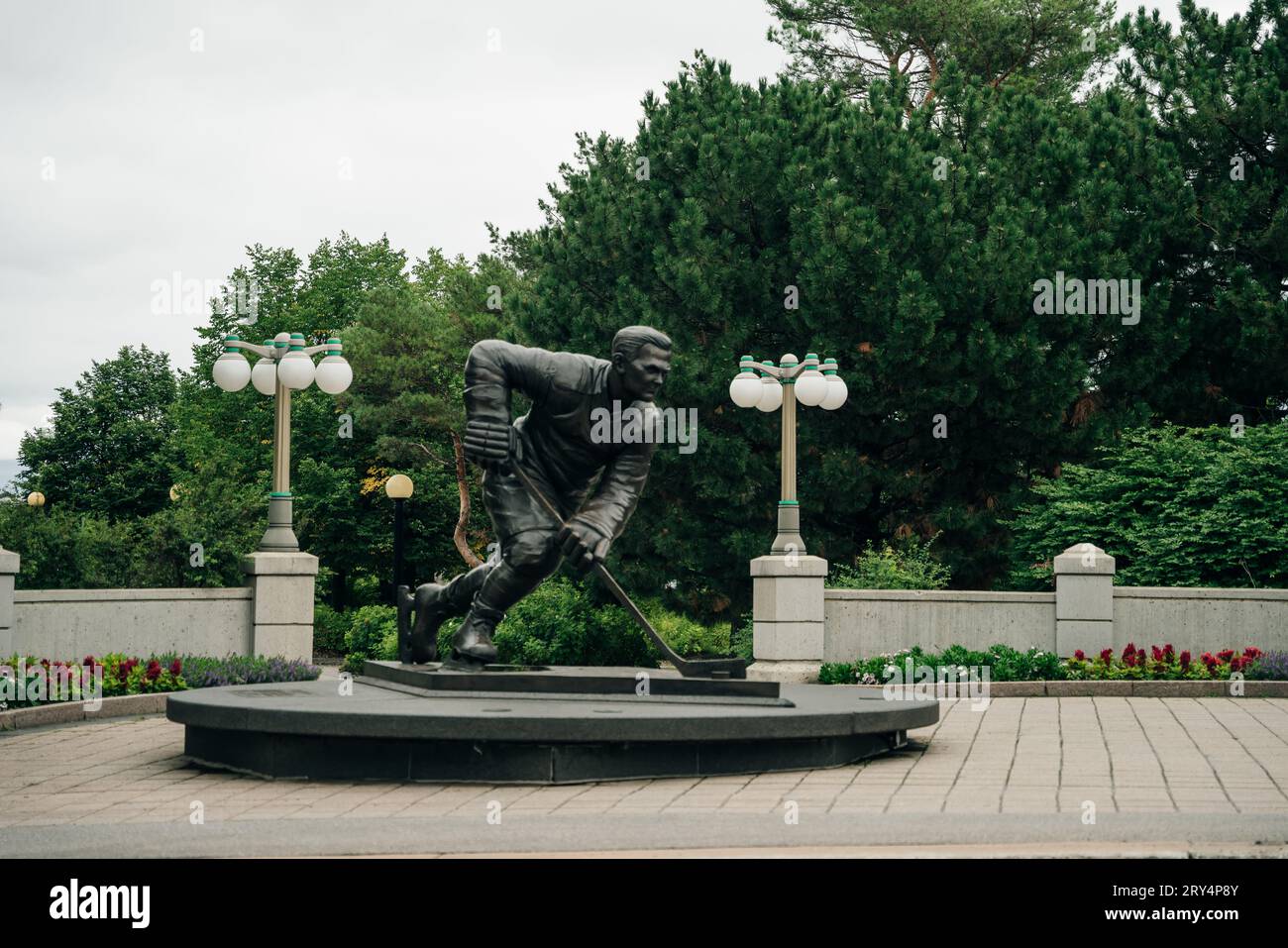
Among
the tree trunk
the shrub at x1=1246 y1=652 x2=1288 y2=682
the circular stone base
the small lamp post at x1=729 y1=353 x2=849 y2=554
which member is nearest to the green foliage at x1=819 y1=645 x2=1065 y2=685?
the small lamp post at x1=729 y1=353 x2=849 y2=554

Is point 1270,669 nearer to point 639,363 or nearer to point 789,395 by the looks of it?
point 789,395

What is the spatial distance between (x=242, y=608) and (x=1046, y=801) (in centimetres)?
1147

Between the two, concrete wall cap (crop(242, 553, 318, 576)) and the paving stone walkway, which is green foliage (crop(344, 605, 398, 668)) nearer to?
concrete wall cap (crop(242, 553, 318, 576))

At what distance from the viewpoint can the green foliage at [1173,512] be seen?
18281 mm

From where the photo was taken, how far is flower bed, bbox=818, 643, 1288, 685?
1583 cm

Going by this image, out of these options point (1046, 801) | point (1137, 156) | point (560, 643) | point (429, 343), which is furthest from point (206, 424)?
point (1046, 801)

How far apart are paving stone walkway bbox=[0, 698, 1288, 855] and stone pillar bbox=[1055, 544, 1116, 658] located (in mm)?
5666

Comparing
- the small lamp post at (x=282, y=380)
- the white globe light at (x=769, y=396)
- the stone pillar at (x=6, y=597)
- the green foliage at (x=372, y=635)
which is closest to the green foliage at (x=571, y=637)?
the green foliage at (x=372, y=635)

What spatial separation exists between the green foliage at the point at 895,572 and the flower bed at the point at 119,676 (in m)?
7.81

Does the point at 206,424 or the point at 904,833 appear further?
the point at 206,424

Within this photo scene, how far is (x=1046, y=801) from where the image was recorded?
7949 millimetres

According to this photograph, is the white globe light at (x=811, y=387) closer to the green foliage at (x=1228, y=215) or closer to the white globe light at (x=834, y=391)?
the white globe light at (x=834, y=391)

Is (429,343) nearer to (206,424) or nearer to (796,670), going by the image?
(206,424)

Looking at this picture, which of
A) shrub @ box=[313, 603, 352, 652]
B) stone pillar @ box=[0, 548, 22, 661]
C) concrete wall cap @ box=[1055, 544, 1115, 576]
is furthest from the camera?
shrub @ box=[313, 603, 352, 652]
